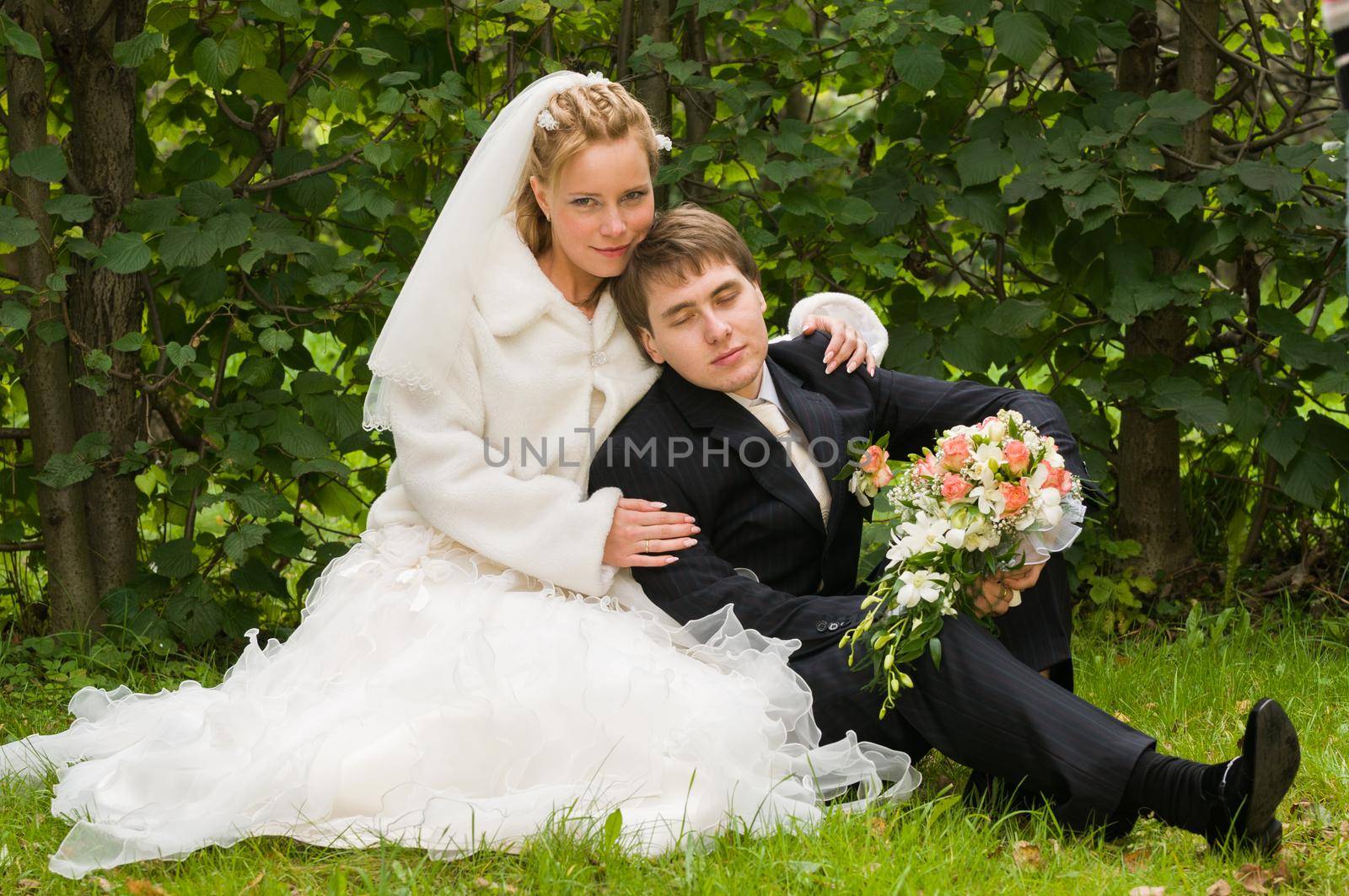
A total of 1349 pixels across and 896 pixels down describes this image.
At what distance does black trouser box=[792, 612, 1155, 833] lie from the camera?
8.02 ft

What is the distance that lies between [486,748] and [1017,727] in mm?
1010

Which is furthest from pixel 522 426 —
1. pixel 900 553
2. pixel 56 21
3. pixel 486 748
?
pixel 56 21

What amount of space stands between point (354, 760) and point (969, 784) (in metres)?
1.24

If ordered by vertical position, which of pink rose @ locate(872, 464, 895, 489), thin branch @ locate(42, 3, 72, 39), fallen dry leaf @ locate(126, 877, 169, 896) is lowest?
fallen dry leaf @ locate(126, 877, 169, 896)

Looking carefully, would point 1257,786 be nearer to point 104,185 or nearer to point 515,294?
point 515,294

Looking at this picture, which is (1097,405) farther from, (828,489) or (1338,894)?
(1338,894)

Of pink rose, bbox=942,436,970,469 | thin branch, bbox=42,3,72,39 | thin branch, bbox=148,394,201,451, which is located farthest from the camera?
thin branch, bbox=148,394,201,451

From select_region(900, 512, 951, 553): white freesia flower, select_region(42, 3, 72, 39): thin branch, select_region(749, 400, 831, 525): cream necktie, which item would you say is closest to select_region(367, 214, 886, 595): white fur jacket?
select_region(749, 400, 831, 525): cream necktie

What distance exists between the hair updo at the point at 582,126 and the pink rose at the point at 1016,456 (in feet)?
3.72

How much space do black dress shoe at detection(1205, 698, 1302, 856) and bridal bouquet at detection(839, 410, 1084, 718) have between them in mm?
505

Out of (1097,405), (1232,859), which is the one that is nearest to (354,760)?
(1232,859)

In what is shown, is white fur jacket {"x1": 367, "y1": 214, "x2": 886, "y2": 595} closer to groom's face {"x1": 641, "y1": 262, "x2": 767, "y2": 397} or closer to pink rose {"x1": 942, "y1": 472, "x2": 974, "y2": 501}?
groom's face {"x1": 641, "y1": 262, "x2": 767, "y2": 397}

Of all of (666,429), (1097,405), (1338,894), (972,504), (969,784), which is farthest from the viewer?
(1097,405)

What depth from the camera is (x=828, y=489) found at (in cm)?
303
